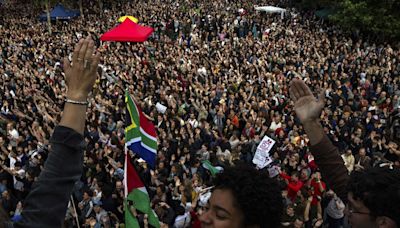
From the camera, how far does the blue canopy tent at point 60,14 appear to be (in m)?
33.2

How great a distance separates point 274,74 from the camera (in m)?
15.4

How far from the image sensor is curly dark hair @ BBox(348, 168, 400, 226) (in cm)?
205

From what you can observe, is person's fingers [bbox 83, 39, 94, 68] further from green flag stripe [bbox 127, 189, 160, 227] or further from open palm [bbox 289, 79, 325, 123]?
green flag stripe [bbox 127, 189, 160, 227]

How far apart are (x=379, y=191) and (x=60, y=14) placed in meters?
34.2

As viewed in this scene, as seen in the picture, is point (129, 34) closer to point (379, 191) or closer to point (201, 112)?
point (201, 112)

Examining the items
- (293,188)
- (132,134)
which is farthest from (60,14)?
(293,188)

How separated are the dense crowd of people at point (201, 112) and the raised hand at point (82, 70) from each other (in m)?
1.20

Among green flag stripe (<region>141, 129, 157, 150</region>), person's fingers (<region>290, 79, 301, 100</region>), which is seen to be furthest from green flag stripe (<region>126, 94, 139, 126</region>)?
person's fingers (<region>290, 79, 301, 100</region>)

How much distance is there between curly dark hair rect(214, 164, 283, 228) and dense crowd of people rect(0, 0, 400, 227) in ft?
1.70

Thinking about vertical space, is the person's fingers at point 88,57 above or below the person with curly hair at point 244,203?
above

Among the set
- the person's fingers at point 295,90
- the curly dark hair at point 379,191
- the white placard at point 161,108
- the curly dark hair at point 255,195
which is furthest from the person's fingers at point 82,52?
the white placard at point 161,108

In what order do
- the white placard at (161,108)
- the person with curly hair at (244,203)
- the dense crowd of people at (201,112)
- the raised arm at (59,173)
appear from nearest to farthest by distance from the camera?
the raised arm at (59,173) → the person with curly hair at (244,203) → the dense crowd of people at (201,112) → the white placard at (161,108)

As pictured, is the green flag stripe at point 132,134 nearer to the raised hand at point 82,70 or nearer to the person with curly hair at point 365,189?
the person with curly hair at point 365,189

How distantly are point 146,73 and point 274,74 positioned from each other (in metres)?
4.96
